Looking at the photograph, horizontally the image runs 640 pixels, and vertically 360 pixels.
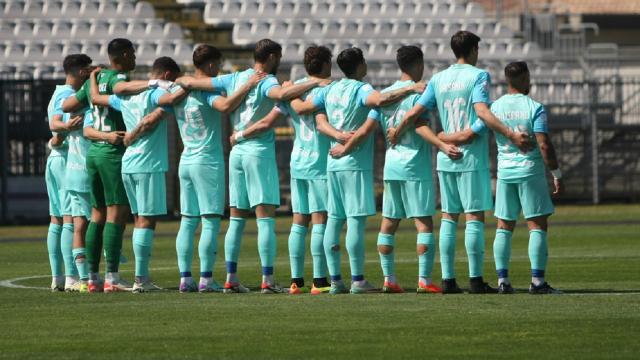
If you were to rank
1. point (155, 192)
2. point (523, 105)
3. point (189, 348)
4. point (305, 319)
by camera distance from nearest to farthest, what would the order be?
point (189, 348), point (305, 319), point (523, 105), point (155, 192)

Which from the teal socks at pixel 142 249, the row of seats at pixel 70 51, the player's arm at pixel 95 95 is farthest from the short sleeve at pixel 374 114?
the row of seats at pixel 70 51

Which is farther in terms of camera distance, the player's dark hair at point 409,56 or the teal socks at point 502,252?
the player's dark hair at point 409,56

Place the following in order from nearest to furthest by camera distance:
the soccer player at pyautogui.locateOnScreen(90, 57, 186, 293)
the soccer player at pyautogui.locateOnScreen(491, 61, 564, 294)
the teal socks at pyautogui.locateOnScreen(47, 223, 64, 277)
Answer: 1. the soccer player at pyautogui.locateOnScreen(491, 61, 564, 294)
2. the soccer player at pyautogui.locateOnScreen(90, 57, 186, 293)
3. the teal socks at pyautogui.locateOnScreen(47, 223, 64, 277)

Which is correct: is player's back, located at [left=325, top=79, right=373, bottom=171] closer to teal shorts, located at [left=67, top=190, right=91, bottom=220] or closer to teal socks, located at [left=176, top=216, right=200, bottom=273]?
teal socks, located at [left=176, top=216, right=200, bottom=273]

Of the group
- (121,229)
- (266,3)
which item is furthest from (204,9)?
(121,229)

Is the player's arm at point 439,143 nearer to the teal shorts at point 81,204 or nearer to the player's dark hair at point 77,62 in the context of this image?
the teal shorts at point 81,204

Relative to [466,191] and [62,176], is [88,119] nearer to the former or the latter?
[62,176]

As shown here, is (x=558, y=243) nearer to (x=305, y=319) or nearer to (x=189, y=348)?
(x=305, y=319)

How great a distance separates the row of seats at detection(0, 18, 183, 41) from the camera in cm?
3588

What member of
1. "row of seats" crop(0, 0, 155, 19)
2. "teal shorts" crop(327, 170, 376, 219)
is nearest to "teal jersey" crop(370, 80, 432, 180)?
"teal shorts" crop(327, 170, 376, 219)

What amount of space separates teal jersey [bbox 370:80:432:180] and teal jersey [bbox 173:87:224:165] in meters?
1.59

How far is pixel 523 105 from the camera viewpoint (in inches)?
492

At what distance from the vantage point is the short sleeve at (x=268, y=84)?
42.8ft

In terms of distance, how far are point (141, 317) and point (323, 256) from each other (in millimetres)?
2566
